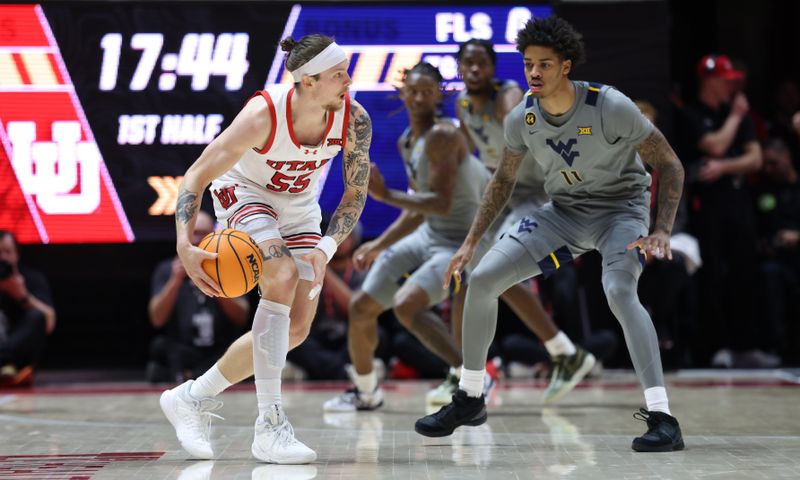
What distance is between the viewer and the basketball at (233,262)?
3.97 meters

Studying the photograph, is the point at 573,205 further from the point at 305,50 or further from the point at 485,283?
the point at 305,50

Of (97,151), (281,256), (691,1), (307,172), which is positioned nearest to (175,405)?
(281,256)

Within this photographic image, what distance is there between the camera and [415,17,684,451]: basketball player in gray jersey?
440cm

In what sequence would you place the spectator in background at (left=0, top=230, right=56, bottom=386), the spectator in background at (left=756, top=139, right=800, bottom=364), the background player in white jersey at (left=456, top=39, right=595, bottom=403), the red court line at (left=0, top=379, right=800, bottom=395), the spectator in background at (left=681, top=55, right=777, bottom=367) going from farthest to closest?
the spectator in background at (left=756, top=139, right=800, bottom=364)
the spectator in background at (left=681, top=55, right=777, bottom=367)
the spectator in background at (left=0, top=230, right=56, bottom=386)
the red court line at (left=0, top=379, right=800, bottom=395)
the background player in white jersey at (left=456, top=39, right=595, bottom=403)

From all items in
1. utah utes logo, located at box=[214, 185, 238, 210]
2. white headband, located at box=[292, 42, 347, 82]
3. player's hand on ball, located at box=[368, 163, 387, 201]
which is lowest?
player's hand on ball, located at box=[368, 163, 387, 201]

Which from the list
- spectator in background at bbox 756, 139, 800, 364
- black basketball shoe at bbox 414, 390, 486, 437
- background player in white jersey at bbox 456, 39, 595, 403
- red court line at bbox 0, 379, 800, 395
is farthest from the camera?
spectator in background at bbox 756, 139, 800, 364

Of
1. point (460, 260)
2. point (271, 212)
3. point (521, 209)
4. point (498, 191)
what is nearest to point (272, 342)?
point (271, 212)

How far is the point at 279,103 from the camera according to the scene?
4277mm

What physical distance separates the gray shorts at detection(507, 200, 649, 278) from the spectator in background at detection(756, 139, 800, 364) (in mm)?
3884

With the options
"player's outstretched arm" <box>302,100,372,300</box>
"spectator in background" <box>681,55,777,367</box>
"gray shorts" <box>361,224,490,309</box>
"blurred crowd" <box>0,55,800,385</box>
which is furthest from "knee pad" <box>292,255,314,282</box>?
"spectator in background" <box>681,55,777,367</box>

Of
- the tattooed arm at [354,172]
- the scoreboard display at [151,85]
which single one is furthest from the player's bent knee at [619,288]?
the scoreboard display at [151,85]

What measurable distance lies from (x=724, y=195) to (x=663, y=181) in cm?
384

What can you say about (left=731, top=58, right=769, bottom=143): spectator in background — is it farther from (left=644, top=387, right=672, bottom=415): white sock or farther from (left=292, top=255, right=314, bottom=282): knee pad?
(left=292, top=255, right=314, bottom=282): knee pad

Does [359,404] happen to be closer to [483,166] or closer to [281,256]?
[483,166]
